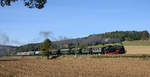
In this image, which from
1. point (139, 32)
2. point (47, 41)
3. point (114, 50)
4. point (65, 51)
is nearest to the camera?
point (114, 50)

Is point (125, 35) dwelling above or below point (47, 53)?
above

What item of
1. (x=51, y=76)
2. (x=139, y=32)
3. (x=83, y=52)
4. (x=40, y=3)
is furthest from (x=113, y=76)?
(x=139, y=32)

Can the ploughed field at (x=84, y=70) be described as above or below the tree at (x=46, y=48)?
below

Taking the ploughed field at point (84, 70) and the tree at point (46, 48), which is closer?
the ploughed field at point (84, 70)

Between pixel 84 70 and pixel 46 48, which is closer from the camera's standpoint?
pixel 84 70

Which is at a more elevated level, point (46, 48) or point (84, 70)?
point (46, 48)

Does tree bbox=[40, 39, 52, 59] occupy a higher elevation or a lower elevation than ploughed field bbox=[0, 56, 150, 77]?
higher

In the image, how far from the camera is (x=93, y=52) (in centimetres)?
6769

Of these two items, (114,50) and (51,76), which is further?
(114,50)

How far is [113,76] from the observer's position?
20.2 meters

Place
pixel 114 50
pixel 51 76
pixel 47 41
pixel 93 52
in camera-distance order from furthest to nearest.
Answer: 1. pixel 47 41
2. pixel 93 52
3. pixel 114 50
4. pixel 51 76

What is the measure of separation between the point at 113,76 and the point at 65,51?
63.7m

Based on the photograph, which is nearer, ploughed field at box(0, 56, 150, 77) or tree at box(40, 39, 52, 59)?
ploughed field at box(0, 56, 150, 77)

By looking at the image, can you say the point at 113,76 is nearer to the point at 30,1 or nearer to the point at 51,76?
the point at 51,76
